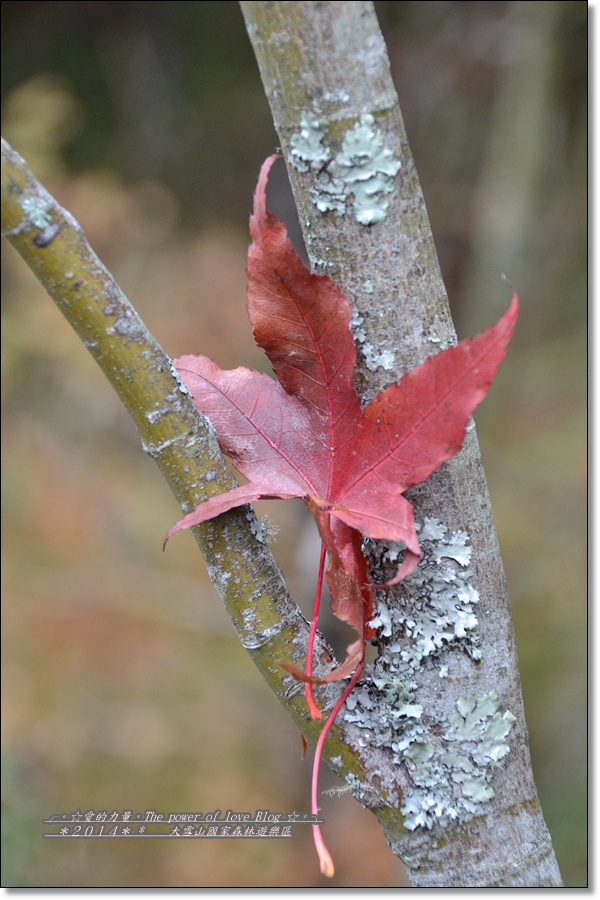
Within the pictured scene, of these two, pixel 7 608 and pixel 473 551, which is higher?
pixel 473 551

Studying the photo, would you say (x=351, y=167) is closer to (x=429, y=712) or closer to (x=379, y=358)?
(x=379, y=358)

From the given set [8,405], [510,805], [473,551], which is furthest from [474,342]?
[8,405]

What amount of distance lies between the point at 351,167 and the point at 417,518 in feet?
0.72

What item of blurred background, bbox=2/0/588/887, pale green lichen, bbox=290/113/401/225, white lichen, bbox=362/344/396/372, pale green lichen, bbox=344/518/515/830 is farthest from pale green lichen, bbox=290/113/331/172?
blurred background, bbox=2/0/588/887

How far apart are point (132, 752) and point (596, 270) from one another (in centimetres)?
142

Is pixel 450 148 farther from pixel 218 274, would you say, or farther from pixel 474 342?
pixel 474 342

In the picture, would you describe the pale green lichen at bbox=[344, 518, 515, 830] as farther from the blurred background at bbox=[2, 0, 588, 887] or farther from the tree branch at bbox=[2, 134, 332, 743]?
the blurred background at bbox=[2, 0, 588, 887]

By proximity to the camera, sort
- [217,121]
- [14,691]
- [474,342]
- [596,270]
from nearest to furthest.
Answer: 1. [474,342]
2. [596,270]
3. [14,691]
4. [217,121]

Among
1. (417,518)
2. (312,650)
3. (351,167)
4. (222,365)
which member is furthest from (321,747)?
(222,365)

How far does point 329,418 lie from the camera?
0.45 meters

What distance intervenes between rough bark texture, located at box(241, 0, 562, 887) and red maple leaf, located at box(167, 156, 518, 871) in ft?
0.08

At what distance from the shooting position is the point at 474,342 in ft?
1.25

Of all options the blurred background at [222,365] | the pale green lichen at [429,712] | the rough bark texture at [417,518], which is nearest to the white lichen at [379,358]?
the rough bark texture at [417,518]

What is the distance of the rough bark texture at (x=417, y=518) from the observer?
395 millimetres
